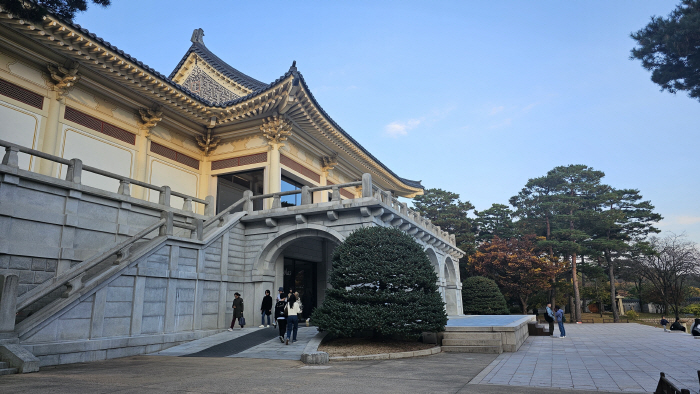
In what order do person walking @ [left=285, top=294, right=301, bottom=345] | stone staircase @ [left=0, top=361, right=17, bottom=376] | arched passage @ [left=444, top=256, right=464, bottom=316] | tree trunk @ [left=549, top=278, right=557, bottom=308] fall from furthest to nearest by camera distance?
tree trunk @ [left=549, top=278, right=557, bottom=308], arched passage @ [left=444, top=256, right=464, bottom=316], person walking @ [left=285, top=294, right=301, bottom=345], stone staircase @ [left=0, top=361, right=17, bottom=376]

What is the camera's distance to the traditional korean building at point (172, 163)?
35.4 ft

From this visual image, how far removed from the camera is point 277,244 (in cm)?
1548

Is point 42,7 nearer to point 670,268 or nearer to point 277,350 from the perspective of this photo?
point 277,350

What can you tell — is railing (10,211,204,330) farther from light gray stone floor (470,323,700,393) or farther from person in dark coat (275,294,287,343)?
light gray stone floor (470,323,700,393)

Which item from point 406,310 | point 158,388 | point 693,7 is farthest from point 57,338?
point 693,7

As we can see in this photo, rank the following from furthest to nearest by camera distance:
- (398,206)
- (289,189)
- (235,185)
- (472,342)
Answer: (235,185)
(289,189)
(398,206)
(472,342)

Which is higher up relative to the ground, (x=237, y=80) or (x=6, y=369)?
(x=237, y=80)

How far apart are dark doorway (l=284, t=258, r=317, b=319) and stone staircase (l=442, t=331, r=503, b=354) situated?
25.8 ft

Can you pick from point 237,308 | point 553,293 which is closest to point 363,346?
point 237,308

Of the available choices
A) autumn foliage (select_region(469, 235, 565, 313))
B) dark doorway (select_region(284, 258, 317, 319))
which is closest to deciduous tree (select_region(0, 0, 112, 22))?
dark doorway (select_region(284, 258, 317, 319))

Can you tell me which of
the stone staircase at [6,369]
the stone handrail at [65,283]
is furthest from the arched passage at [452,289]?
the stone staircase at [6,369]

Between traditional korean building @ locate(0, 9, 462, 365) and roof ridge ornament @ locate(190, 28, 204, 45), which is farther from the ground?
roof ridge ornament @ locate(190, 28, 204, 45)

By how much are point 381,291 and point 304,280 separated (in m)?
8.30

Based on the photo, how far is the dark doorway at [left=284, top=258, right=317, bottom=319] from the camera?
59.1ft
